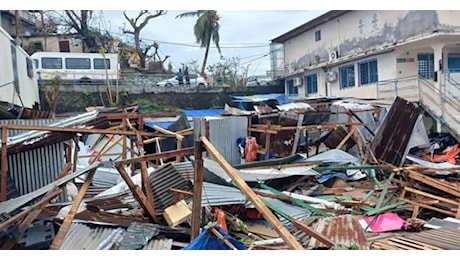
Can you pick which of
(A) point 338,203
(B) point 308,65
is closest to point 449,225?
(A) point 338,203

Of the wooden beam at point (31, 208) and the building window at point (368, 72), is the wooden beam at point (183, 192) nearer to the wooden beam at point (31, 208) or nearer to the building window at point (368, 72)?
the wooden beam at point (31, 208)

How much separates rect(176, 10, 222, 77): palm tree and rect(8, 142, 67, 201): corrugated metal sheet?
2250cm

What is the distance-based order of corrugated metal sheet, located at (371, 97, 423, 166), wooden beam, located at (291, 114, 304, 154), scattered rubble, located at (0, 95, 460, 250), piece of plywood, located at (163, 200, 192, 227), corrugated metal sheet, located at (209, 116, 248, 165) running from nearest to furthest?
scattered rubble, located at (0, 95, 460, 250) < piece of plywood, located at (163, 200, 192, 227) < corrugated metal sheet, located at (371, 97, 423, 166) < corrugated metal sheet, located at (209, 116, 248, 165) < wooden beam, located at (291, 114, 304, 154)

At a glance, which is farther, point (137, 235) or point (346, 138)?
point (346, 138)

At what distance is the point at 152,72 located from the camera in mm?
29734

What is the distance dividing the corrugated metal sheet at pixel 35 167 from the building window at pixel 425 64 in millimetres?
15948

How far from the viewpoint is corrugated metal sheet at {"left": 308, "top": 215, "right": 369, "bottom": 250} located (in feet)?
16.1

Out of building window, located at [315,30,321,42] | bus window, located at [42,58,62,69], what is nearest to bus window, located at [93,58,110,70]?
bus window, located at [42,58,62,69]

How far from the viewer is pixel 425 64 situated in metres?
18.0

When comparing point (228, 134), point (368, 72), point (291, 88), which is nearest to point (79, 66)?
point (291, 88)

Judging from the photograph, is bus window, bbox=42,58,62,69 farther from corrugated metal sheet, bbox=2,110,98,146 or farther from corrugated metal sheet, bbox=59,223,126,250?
corrugated metal sheet, bbox=59,223,126,250

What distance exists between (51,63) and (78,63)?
1516mm

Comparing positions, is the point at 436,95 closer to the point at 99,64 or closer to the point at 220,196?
the point at 220,196
